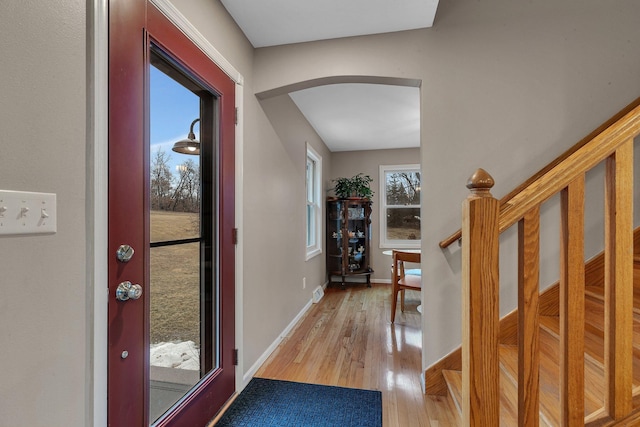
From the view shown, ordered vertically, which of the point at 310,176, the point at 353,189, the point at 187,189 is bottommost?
the point at 187,189

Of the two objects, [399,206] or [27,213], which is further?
[399,206]

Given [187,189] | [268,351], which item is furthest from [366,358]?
[187,189]

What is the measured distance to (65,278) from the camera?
0.86 meters

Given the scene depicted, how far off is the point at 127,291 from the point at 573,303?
1.41 metres

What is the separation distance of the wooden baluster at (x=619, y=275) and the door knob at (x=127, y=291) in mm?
1497

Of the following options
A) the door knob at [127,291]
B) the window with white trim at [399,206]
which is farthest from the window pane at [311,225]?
the door knob at [127,291]

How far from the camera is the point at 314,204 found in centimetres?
432

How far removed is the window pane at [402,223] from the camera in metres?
5.13

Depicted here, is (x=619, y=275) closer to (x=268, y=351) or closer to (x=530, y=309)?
→ (x=530, y=309)

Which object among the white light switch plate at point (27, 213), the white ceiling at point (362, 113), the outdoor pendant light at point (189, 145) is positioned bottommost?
the white light switch plate at point (27, 213)

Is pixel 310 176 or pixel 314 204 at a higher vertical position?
pixel 310 176

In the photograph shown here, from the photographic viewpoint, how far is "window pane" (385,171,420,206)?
5.15m

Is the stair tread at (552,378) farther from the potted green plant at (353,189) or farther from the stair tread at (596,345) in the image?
the potted green plant at (353,189)

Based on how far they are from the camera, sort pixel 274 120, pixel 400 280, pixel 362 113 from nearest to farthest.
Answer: pixel 274 120, pixel 400 280, pixel 362 113
